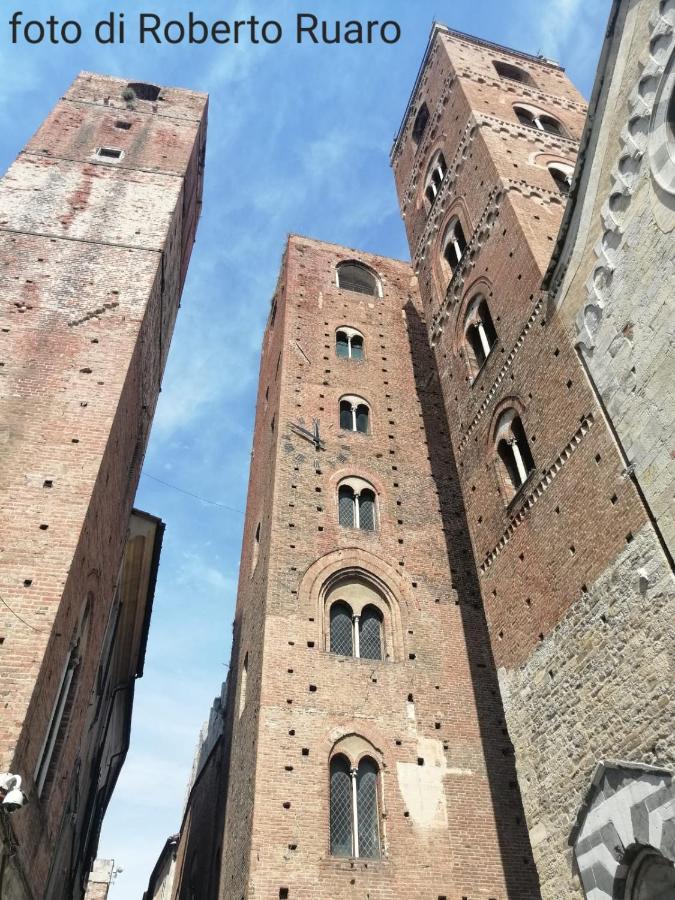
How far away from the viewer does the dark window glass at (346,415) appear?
52.6ft

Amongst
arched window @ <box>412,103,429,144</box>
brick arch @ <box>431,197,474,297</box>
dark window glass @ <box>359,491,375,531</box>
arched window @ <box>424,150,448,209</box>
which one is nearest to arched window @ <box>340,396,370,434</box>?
dark window glass @ <box>359,491,375,531</box>

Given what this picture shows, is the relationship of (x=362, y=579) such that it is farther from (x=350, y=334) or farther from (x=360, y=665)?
(x=350, y=334)

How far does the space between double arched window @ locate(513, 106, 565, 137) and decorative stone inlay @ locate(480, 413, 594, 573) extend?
1148 centimetres

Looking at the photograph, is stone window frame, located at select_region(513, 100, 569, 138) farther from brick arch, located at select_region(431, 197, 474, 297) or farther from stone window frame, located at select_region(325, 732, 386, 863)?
stone window frame, located at select_region(325, 732, 386, 863)

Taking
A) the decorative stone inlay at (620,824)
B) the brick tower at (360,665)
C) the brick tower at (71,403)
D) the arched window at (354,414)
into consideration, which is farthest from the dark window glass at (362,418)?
the decorative stone inlay at (620,824)

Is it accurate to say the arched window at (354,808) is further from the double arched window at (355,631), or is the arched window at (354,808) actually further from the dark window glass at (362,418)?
the dark window glass at (362,418)

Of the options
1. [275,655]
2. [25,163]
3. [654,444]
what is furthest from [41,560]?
[25,163]

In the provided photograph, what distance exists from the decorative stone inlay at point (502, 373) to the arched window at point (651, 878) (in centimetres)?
675

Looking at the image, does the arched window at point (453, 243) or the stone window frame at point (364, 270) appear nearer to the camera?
the arched window at point (453, 243)

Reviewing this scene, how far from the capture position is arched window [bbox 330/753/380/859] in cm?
958

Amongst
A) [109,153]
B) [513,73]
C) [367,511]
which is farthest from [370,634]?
[513,73]

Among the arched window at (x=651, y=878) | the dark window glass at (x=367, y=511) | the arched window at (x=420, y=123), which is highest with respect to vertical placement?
the arched window at (x=420, y=123)

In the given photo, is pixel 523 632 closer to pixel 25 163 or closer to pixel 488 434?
pixel 488 434

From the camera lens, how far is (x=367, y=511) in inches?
561
